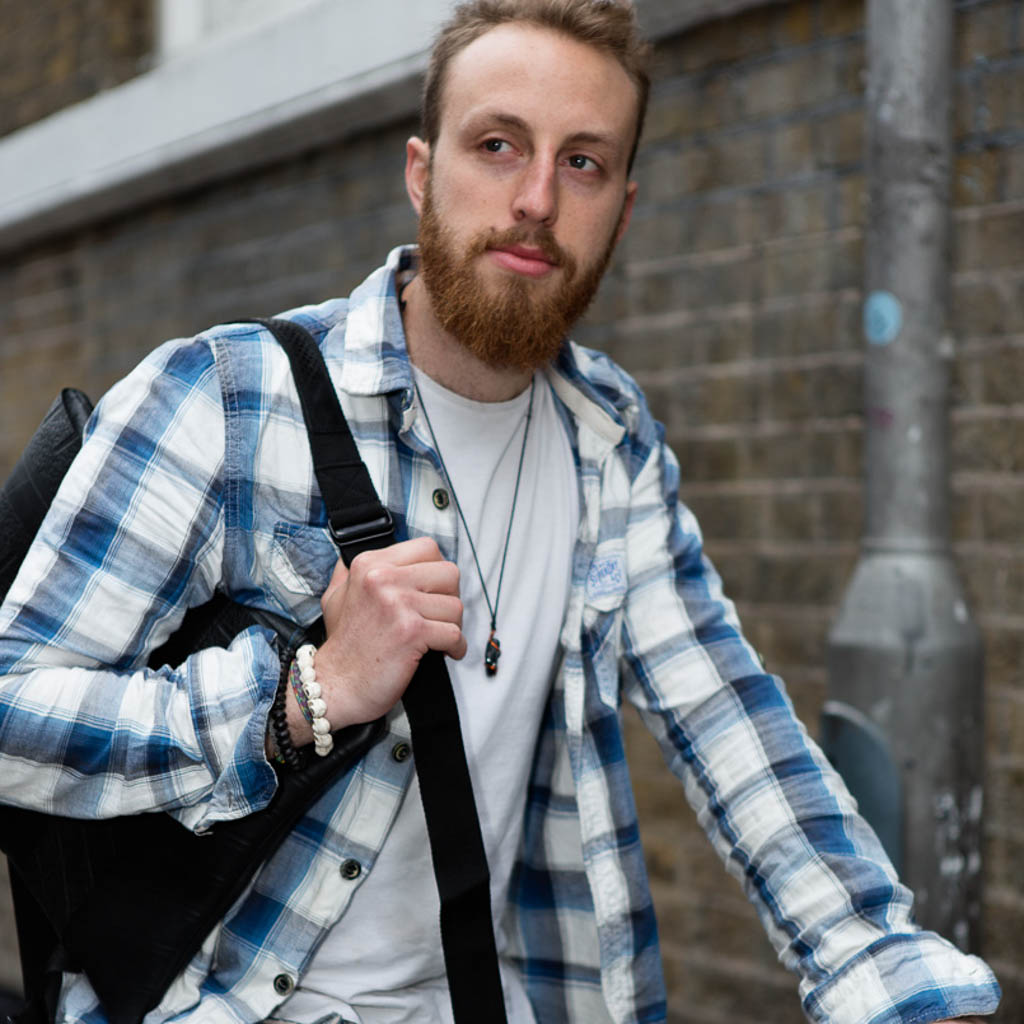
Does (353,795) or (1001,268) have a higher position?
(1001,268)

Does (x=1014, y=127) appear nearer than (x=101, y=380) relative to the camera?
Yes

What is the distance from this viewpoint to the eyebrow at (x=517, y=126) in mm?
1935

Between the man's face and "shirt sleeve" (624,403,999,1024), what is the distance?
1.18 feet

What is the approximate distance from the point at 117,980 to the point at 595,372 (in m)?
1.17

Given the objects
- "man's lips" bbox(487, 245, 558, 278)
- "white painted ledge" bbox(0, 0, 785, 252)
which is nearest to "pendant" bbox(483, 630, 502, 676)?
"man's lips" bbox(487, 245, 558, 278)

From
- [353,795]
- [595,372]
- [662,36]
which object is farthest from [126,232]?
[353,795]

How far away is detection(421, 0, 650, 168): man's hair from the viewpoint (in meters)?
1.99

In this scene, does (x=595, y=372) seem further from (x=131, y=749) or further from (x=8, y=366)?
(x=8, y=366)

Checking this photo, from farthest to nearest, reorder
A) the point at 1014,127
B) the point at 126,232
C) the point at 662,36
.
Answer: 1. the point at 126,232
2. the point at 662,36
3. the point at 1014,127

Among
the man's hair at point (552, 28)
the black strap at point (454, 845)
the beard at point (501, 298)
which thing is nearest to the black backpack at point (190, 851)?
the black strap at point (454, 845)

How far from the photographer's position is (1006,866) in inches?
131

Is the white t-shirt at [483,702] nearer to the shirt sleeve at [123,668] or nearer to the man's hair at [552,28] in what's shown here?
the shirt sleeve at [123,668]

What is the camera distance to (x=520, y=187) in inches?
76.2

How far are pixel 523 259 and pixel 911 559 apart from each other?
1.64m
